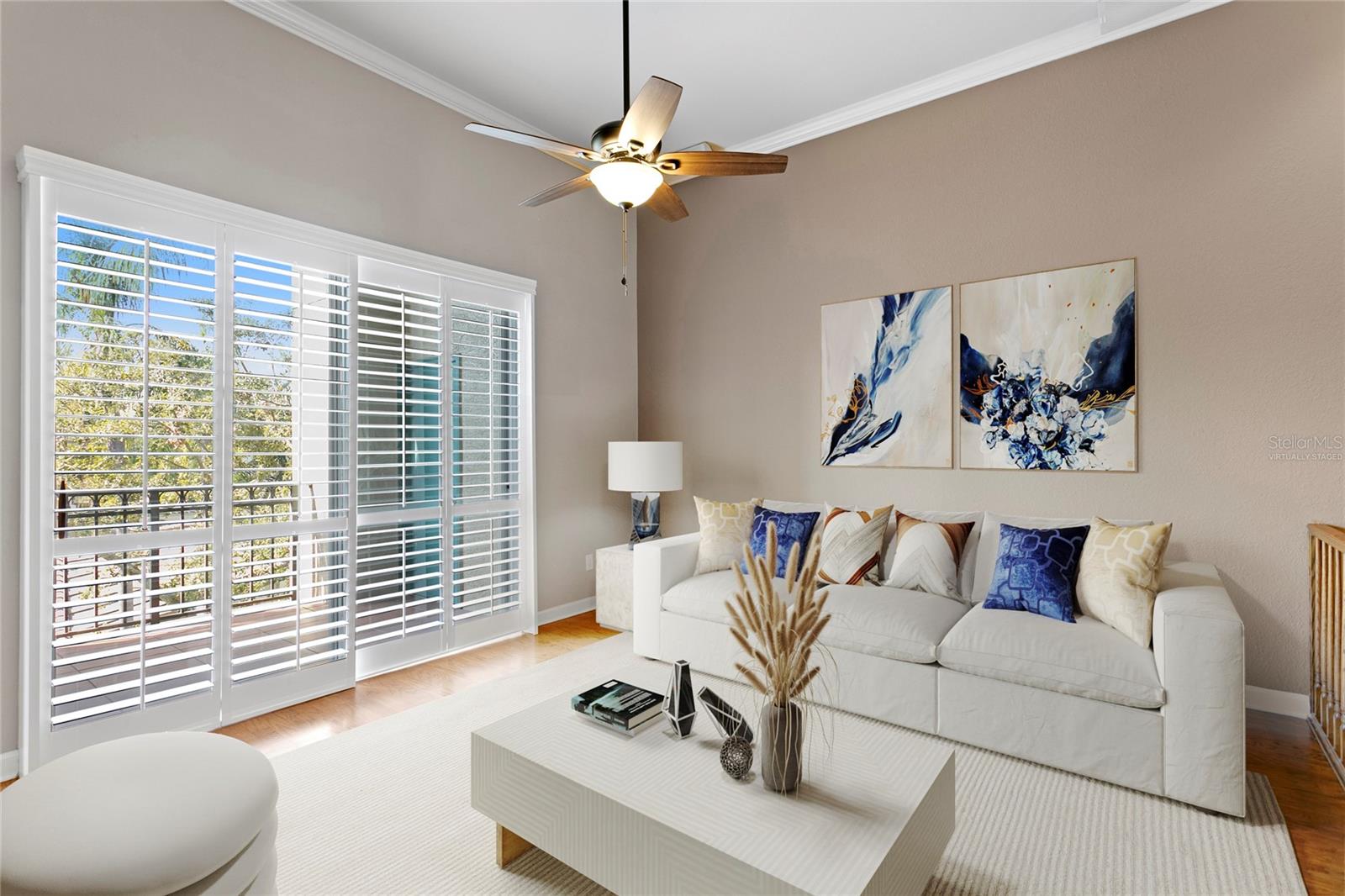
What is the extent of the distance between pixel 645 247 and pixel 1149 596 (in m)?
3.92

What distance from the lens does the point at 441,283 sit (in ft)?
12.4

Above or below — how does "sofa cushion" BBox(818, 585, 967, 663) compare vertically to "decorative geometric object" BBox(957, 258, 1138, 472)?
below

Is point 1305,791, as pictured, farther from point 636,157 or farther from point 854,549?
point 636,157

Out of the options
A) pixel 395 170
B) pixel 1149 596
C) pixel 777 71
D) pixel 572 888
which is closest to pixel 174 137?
pixel 395 170

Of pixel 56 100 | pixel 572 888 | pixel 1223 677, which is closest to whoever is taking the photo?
pixel 572 888

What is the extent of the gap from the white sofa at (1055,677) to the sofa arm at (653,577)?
1.18 feet

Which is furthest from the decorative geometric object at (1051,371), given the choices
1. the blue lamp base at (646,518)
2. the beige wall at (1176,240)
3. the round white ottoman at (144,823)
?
the round white ottoman at (144,823)

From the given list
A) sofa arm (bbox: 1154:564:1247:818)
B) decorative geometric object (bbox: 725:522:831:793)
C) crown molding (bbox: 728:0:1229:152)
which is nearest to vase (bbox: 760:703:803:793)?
decorative geometric object (bbox: 725:522:831:793)

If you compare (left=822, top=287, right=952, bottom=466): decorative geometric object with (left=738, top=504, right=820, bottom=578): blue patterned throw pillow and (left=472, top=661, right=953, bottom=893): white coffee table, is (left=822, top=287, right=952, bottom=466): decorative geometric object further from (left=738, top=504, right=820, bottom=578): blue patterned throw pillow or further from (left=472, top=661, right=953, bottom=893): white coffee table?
(left=472, top=661, right=953, bottom=893): white coffee table

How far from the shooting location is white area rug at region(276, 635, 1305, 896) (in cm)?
182

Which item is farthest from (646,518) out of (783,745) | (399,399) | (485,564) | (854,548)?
(783,745)

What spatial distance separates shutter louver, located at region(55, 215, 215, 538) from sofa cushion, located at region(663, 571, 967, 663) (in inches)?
91.0

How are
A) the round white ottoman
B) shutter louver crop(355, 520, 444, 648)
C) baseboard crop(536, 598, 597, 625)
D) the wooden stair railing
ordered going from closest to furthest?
1. the round white ottoman
2. the wooden stair railing
3. shutter louver crop(355, 520, 444, 648)
4. baseboard crop(536, 598, 597, 625)

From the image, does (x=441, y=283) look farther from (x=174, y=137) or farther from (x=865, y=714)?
(x=865, y=714)
